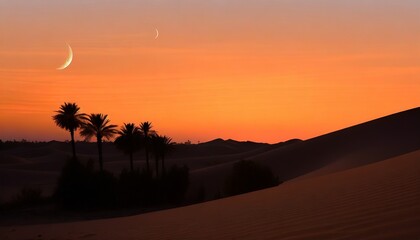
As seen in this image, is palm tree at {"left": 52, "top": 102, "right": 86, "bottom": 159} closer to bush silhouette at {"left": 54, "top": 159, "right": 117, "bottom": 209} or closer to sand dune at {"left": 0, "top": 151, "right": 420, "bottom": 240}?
bush silhouette at {"left": 54, "top": 159, "right": 117, "bottom": 209}

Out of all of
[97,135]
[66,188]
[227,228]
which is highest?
[97,135]

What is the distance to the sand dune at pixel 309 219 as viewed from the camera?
27.8 feet

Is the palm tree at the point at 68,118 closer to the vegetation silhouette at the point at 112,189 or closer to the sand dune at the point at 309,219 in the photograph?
the vegetation silhouette at the point at 112,189

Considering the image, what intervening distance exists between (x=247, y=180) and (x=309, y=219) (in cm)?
2837

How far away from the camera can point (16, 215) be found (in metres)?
32.2

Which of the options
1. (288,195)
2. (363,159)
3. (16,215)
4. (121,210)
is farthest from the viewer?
(363,159)

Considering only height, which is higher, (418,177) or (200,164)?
(200,164)

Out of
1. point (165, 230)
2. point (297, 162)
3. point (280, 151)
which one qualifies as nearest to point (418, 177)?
point (165, 230)

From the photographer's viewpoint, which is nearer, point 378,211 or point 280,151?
point 378,211

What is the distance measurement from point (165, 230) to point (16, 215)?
21242mm

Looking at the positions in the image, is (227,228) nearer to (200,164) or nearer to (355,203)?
(355,203)

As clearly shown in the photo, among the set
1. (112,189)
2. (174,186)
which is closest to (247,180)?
(174,186)

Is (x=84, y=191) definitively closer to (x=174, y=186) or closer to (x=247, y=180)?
(x=174, y=186)

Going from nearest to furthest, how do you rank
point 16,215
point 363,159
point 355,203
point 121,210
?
point 355,203, point 16,215, point 121,210, point 363,159
